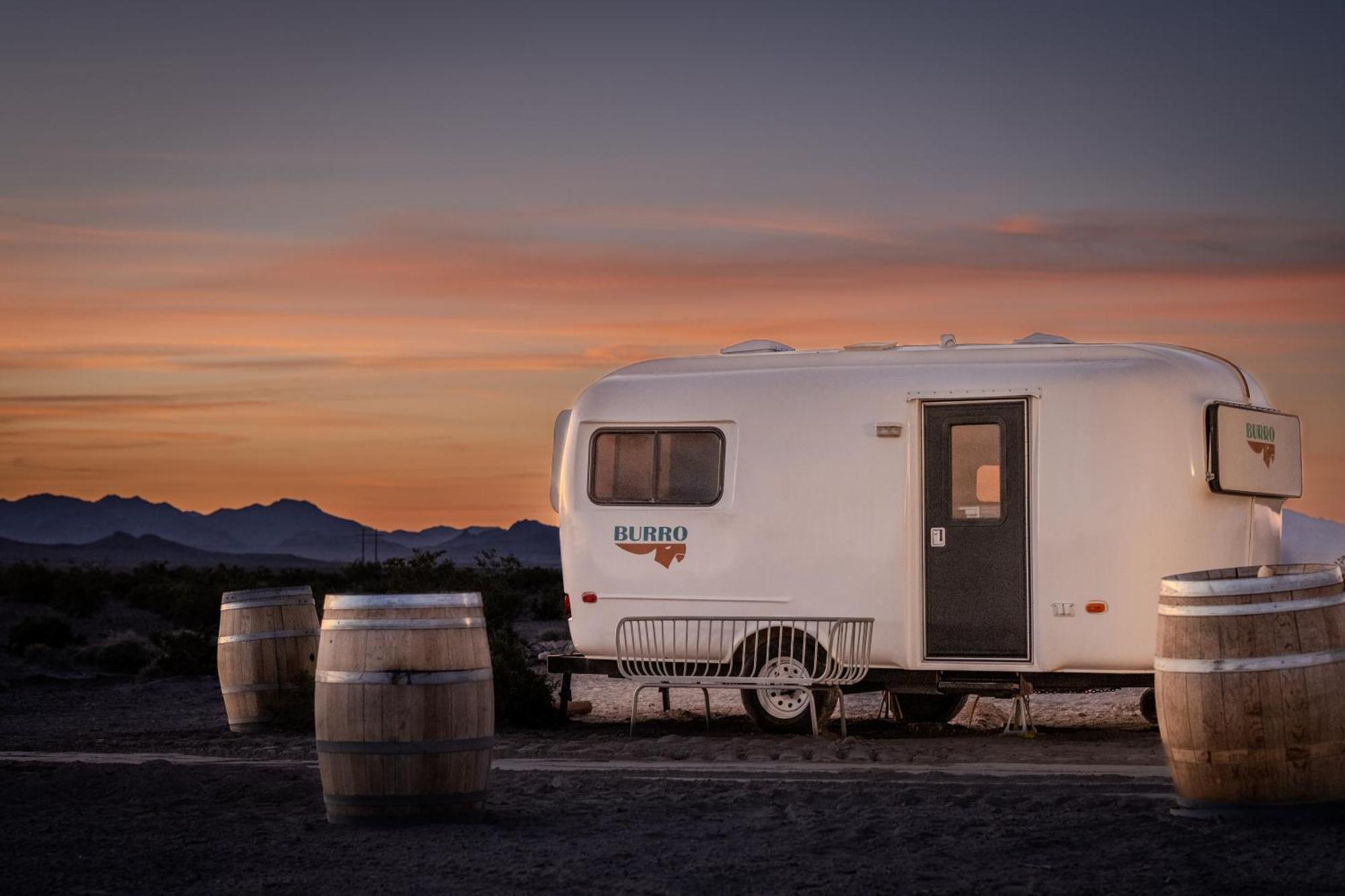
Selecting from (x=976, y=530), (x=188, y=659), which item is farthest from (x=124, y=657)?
(x=976, y=530)

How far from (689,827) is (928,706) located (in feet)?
21.0

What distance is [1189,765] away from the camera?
7.89 metres

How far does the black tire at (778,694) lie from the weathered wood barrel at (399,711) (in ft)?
16.7

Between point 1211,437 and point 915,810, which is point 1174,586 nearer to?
point 915,810

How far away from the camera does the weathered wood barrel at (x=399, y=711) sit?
8.52m

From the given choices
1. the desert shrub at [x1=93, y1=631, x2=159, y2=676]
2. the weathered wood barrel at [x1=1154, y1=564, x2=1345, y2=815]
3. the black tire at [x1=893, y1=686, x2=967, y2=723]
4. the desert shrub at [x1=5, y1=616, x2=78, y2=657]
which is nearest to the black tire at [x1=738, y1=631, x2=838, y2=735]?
the black tire at [x1=893, y1=686, x2=967, y2=723]

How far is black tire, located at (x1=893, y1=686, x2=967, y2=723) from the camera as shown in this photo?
47.7 feet

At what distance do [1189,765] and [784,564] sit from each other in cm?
580

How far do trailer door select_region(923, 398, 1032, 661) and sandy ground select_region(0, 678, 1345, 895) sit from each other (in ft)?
2.59

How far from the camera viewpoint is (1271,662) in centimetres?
768

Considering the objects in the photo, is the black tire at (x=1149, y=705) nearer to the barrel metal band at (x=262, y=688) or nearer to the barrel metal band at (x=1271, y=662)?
the barrel metal band at (x=1271, y=662)

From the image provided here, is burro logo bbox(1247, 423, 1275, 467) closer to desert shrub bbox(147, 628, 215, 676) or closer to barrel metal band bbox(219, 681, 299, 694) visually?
barrel metal band bbox(219, 681, 299, 694)

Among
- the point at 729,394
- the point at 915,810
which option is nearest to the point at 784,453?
the point at 729,394

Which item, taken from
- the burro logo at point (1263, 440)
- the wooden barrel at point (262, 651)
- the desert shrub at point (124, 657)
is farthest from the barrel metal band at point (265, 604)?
the desert shrub at point (124, 657)
